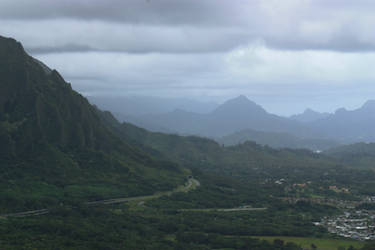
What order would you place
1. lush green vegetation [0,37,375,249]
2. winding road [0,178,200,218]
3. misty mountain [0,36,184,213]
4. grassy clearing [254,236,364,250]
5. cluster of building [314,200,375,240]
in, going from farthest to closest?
misty mountain [0,36,184,213], winding road [0,178,200,218], cluster of building [314,200,375,240], grassy clearing [254,236,364,250], lush green vegetation [0,37,375,249]

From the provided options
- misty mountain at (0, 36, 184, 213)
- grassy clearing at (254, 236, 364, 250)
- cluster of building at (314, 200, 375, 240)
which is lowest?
grassy clearing at (254, 236, 364, 250)

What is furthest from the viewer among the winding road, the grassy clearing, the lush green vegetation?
the winding road

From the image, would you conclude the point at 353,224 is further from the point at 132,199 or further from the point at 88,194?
the point at 88,194

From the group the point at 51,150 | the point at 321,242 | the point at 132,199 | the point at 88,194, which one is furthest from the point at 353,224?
the point at 51,150

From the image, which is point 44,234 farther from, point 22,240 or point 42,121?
point 42,121

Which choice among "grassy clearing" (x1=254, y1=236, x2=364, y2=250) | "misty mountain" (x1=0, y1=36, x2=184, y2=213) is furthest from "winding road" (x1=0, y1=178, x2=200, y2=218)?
"grassy clearing" (x1=254, y1=236, x2=364, y2=250)

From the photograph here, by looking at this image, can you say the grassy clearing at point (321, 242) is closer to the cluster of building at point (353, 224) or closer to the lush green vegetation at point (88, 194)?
the lush green vegetation at point (88, 194)

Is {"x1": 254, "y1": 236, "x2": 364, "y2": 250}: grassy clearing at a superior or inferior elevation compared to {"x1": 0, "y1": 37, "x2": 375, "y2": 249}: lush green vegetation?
inferior

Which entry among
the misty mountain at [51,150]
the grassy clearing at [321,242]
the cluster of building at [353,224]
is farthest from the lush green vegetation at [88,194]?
the cluster of building at [353,224]

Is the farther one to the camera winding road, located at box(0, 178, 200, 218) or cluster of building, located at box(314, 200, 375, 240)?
winding road, located at box(0, 178, 200, 218)

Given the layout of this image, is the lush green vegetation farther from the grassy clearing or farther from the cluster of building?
the cluster of building
